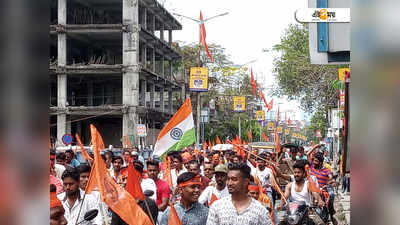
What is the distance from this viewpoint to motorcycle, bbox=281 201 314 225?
6815 millimetres

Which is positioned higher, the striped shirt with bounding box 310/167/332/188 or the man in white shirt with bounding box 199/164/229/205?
the man in white shirt with bounding box 199/164/229/205

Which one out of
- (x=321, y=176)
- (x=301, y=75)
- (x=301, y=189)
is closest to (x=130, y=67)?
(x=301, y=75)

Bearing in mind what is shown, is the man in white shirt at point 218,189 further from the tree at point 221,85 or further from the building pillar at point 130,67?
the tree at point 221,85

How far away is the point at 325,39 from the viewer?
4160mm

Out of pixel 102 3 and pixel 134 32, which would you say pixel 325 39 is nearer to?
pixel 134 32

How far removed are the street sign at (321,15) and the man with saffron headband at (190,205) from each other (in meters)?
3.13

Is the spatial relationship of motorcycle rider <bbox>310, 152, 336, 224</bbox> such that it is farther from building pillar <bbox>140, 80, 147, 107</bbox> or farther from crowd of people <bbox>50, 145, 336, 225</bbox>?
building pillar <bbox>140, 80, 147, 107</bbox>

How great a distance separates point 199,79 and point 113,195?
20.5 m

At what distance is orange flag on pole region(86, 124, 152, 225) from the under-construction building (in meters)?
30.4

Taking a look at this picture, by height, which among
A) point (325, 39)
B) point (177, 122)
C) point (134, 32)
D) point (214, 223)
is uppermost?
point (134, 32)

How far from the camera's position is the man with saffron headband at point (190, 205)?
16.8 feet

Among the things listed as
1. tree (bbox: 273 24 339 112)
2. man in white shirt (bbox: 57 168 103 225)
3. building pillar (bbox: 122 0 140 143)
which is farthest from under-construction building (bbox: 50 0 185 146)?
man in white shirt (bbox: 57 168 103 225)
